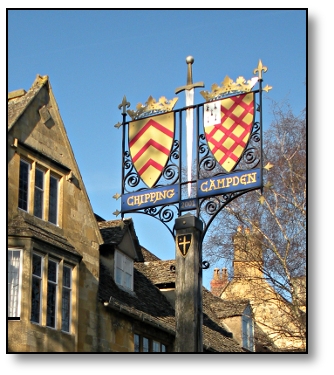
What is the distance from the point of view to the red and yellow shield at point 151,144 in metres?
13.7

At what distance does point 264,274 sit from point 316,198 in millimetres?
7083

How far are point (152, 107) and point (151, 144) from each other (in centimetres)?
51

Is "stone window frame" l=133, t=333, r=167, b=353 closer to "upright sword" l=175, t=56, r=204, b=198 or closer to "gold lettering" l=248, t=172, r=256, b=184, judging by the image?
"upright sword" l=175, t=56, r=204, b=198

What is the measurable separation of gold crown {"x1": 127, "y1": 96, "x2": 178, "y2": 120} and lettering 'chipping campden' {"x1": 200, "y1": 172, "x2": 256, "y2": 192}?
128 cm

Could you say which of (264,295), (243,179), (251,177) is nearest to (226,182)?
(243,179)

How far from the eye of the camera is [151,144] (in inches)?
545

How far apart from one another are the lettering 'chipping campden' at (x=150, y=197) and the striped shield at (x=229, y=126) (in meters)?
0.78

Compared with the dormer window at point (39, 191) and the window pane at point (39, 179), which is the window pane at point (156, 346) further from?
the window pane at point (39, 179)

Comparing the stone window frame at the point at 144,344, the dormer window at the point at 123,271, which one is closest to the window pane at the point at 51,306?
the stone window frame at the point at 144,344

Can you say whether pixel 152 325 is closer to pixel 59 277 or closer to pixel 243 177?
pixel 59 277

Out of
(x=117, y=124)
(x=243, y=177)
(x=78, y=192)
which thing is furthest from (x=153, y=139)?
(x=78, y=192)

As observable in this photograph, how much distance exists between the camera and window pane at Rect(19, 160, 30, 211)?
15898mm

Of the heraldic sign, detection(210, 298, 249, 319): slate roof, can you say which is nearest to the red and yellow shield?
the heraldic sign

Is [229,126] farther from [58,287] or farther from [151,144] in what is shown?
[58,287]
